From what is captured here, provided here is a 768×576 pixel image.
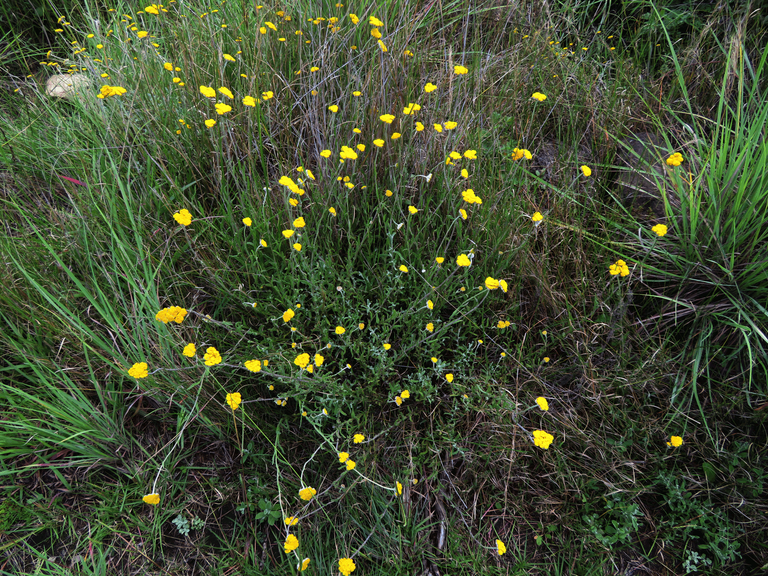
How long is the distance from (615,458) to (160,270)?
1.92 metres

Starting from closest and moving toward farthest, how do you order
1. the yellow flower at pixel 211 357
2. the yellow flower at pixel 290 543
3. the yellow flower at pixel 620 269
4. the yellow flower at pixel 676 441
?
the yellow flower at pixel 290 543 → the yellow flower at pixel 211 357 → the yellow flower at pixel 676 441 → the yellow flower at pixel 620 269

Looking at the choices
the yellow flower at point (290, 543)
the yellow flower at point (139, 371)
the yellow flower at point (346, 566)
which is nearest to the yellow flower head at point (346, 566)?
the yellow flower at point (346, 566)

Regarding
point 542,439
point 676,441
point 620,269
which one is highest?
point 620,269

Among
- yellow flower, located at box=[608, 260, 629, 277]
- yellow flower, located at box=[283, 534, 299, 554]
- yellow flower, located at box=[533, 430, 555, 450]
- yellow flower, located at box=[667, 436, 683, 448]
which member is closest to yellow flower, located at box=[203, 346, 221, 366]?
yellow flower, located at box=[283, 534, 299, 554]

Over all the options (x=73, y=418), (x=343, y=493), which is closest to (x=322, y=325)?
(x=343, y=493)

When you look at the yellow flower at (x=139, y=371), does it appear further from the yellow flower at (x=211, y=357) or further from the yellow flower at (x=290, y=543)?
the yellow flower at (x=290, y=543)

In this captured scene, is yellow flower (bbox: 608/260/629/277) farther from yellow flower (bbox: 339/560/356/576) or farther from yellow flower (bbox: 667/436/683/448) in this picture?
yellow flower (bbox: 339/560/356/576)

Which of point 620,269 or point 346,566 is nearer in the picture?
point 346,566

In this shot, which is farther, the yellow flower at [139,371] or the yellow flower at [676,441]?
the yellow flower at [676,441]

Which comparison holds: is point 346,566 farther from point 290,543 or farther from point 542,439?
point 542,439

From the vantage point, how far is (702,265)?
5.81ft

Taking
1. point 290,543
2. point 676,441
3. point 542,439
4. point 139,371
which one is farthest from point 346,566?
point 676,441

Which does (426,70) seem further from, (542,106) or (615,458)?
(615,458)

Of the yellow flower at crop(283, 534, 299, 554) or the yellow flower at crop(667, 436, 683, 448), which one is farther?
the yellow flower at crop(667, 436, 683, 448)
